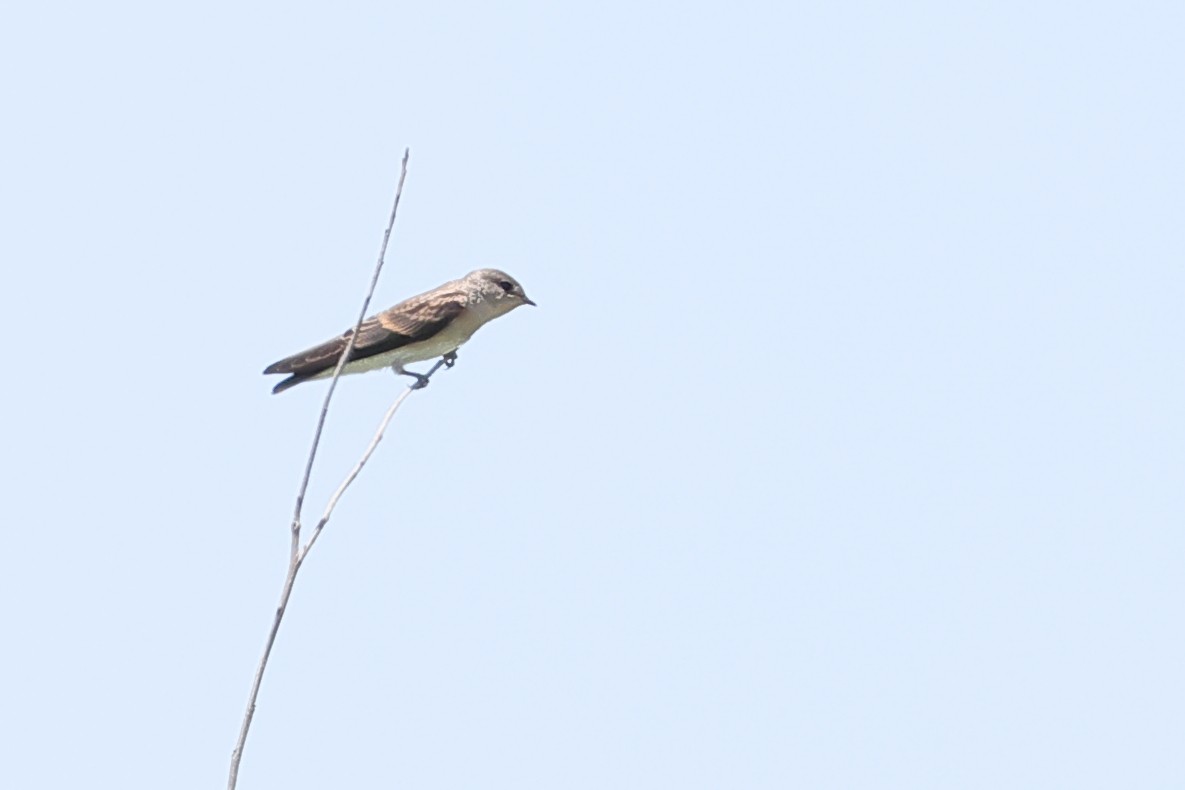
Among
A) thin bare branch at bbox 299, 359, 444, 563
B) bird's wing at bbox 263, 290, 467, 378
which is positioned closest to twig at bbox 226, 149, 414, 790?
thin bare branch at bbox 299, 359, 444, 563

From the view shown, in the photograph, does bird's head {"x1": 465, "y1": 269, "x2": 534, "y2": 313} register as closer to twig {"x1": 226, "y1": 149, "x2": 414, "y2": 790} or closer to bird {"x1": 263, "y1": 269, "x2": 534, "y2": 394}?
bird {"x1": 263, "y1": 269, "x2": 534, "y2": 394}

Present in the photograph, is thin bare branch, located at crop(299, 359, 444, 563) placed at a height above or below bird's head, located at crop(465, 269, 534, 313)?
below

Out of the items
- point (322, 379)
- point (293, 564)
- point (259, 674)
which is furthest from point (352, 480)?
point (322, 379)

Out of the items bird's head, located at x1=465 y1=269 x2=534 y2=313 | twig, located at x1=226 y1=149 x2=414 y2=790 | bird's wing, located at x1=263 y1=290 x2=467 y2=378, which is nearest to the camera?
twig, located at x1=226 y1=149 x2=414 y2=790

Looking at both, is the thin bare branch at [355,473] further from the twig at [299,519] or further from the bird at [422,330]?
the bird at [422,330]

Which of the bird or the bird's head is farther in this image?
the bird's head

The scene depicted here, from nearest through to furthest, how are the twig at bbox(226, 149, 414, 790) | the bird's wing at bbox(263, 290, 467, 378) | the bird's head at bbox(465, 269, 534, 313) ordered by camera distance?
the twig at bbox(226, 149, 414, 790) → the bird's wing at bbox(263, 290, 467, 378) → the bird's head at bbox(465, 269, 534, 313)

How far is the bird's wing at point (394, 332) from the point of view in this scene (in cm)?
1338

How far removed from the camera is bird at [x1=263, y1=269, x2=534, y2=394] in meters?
13.4

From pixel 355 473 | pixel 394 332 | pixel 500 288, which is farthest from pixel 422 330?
pixel 355 473

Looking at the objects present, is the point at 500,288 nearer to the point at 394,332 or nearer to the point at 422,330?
the point at 422,330

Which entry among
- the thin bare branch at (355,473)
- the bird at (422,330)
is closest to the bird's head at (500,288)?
the bird at (422,330)

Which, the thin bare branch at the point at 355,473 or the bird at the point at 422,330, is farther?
the bird at the point at 422,330

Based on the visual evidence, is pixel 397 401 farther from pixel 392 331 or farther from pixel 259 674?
pixel 392 331
